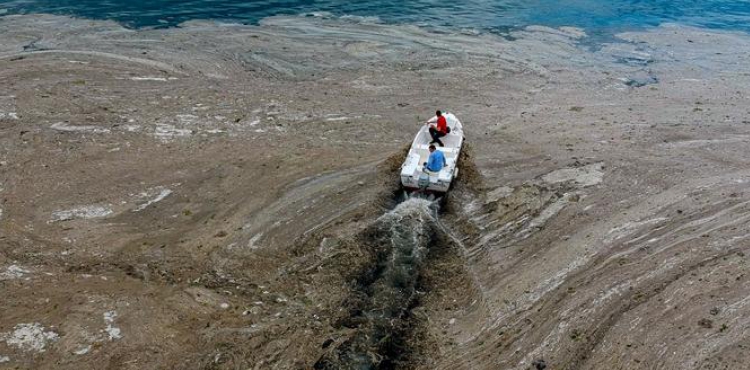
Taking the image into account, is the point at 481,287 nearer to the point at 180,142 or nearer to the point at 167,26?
the point at 180,142

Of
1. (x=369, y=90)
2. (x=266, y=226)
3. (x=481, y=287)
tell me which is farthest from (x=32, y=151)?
(x=481, y=287)

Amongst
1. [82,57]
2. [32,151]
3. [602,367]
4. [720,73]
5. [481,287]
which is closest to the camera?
[602,367]

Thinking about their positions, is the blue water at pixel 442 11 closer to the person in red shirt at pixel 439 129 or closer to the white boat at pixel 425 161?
the person in red shirt at pixel 439 129

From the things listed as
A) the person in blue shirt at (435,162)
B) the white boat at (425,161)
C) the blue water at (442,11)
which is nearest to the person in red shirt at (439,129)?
the white boat at (425,161)

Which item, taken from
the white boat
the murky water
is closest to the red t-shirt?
the white boat

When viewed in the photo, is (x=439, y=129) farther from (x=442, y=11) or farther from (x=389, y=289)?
(x=442, y=11)

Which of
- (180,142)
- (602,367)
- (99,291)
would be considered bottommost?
(602,367)
